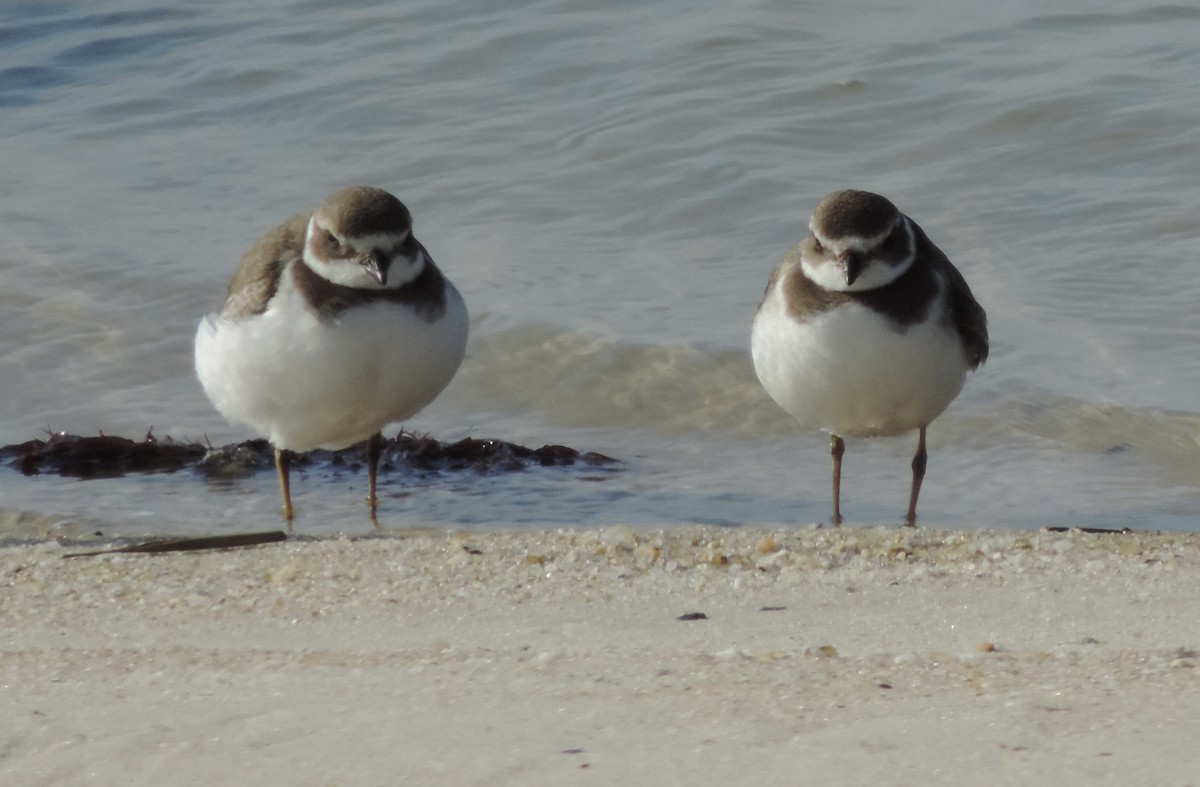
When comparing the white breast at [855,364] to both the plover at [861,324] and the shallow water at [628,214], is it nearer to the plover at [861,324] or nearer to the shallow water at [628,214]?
the plover at [861,324]

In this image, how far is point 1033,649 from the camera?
4492 millimetres

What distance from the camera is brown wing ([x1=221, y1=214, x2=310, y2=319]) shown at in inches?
268

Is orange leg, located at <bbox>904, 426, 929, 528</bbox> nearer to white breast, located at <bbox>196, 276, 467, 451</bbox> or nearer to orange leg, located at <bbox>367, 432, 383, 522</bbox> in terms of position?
white breast, located at <bbox>196, 276, 467, 451</bbox>

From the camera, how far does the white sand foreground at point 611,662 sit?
365cm

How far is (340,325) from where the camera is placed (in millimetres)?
6609

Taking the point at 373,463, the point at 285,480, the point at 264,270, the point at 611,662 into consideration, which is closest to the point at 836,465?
the point at 373,463

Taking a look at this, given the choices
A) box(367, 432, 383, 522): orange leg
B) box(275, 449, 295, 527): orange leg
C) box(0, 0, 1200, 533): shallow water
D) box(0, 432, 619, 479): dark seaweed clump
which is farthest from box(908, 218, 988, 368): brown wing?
box(275, 449, 295, 527): orange leg

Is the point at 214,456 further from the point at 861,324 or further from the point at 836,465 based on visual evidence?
the point at 861,324

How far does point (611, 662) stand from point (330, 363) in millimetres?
2583

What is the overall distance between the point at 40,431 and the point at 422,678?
5.12 m

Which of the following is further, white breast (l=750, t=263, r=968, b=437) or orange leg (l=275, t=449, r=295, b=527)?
→ orange leg (l=275, t=449, r=295, b=527)

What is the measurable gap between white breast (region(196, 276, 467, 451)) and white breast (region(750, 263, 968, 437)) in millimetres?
1258

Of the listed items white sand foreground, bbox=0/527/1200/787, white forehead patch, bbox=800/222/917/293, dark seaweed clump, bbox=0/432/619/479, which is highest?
white forehead patch, bbox=800/222/917/293

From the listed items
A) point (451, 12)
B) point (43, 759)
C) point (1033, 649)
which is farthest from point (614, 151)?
point (43, 759)
